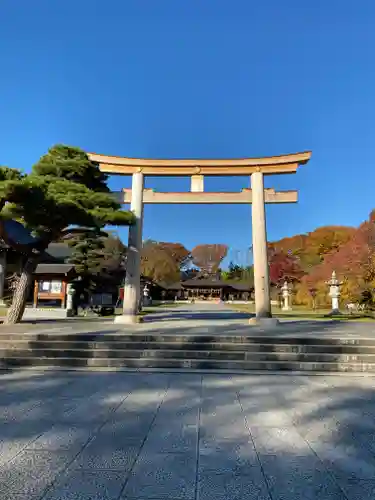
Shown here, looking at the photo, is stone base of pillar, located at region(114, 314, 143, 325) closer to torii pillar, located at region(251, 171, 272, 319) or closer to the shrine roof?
torii pillar, located at region(251, 171, 272, 319)

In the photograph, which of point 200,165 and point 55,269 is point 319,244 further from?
point 200,165

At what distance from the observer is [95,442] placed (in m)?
2.90

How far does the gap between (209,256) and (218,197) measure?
6262 centimetres

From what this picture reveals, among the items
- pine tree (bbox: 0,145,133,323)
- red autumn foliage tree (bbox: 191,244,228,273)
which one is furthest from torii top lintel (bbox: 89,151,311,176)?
red autumn foliage tree (bbox: 191,244,228,273)

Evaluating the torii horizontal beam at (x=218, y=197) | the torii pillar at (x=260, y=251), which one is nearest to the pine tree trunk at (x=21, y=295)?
the torii horizontal beam at (x=218, y=197)

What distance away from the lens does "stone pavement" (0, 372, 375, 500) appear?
2.22 metres

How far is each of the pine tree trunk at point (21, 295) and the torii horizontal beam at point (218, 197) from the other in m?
5.01

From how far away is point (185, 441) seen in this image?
2.97 metres

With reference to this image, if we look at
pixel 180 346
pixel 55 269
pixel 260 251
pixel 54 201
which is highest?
pixel 54 201

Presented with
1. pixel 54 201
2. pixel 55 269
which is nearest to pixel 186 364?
pixel 54 201

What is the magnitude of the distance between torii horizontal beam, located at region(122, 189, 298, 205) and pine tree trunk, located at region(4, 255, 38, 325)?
501 cm

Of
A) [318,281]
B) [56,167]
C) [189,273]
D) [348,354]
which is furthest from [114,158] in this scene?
[189,273]

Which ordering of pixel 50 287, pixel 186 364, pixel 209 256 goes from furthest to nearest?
pixel 209 256 < pixel 50 287 < pixel 186 364

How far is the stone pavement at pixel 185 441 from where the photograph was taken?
2.22 metres
